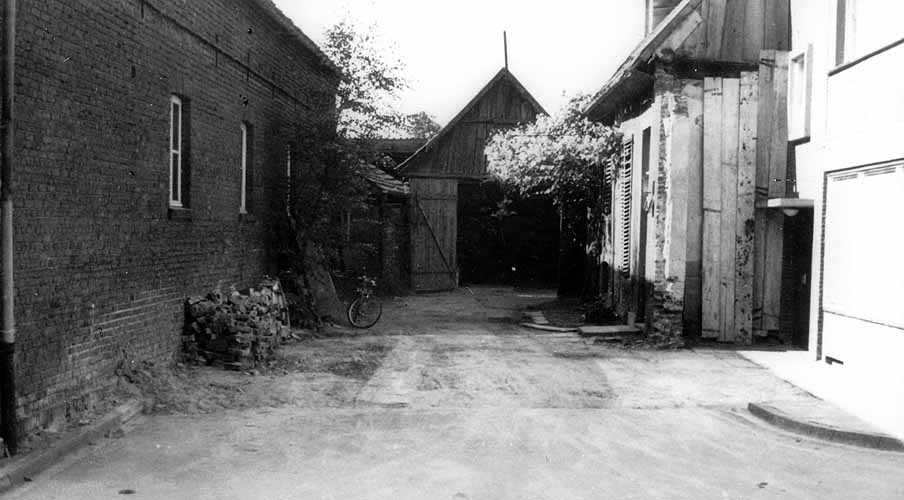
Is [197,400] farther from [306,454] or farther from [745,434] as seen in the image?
[745,434]

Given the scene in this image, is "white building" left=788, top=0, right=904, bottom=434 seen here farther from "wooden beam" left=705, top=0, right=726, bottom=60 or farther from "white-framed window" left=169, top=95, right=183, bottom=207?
"white-framed window" left=169, top=95, right=183, bottom=207

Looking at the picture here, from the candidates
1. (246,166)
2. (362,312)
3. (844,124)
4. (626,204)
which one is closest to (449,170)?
(362,312)

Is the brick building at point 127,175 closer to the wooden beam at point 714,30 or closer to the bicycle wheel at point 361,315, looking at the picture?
the bicycle wheel at point 361,315

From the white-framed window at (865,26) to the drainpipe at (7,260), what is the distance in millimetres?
8808

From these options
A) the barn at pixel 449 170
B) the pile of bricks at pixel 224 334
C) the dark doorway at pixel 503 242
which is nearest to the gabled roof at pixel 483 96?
the barn at pixel 449 170

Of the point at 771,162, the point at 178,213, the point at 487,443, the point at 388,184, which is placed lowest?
the point at 487,443

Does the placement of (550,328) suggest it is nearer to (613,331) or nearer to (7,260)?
(613,331)

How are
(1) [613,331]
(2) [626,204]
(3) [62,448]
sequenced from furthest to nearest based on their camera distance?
1. (2) [626,204]
2. (1) [613,331]
3. (3) [62,448]

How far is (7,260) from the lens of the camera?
21.6 feet

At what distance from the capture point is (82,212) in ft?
26.8

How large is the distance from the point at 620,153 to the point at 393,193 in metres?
8.40

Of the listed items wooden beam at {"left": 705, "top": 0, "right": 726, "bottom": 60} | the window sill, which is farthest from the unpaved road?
wooden beam at {"left": 705, "top": 0, "right": 726, "bottom": 60}

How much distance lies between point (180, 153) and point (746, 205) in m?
8.28

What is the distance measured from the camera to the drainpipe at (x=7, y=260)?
6.56m
